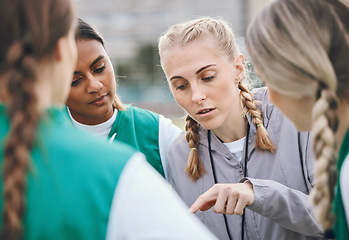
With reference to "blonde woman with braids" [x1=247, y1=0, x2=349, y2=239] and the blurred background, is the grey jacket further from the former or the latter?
the blurred background

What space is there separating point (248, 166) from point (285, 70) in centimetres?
97

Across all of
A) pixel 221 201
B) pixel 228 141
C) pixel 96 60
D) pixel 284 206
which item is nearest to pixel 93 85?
pixel 96 60

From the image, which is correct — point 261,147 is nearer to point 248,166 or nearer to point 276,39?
point 248,166

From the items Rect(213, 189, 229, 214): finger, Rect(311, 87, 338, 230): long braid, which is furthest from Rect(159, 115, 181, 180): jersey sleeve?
Rect(311, 87, 338, 230): long braid

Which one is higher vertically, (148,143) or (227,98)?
(227,98)

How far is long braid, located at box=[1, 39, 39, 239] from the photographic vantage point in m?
0.82

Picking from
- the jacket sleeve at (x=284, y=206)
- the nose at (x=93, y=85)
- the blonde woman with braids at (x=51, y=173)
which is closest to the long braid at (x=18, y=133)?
the blonde woman with braids at (x=51, y=173)

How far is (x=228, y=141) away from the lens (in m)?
2.25

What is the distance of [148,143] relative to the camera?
239cm

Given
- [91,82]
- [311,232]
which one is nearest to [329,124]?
[311,232]

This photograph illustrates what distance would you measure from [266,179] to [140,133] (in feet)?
2.71

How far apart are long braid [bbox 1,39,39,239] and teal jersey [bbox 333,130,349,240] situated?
83 cm

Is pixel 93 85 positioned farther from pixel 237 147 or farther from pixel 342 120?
pixel 342 120

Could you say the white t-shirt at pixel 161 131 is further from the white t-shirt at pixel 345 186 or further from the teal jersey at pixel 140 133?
the white t-shirt at pixel 345 186
